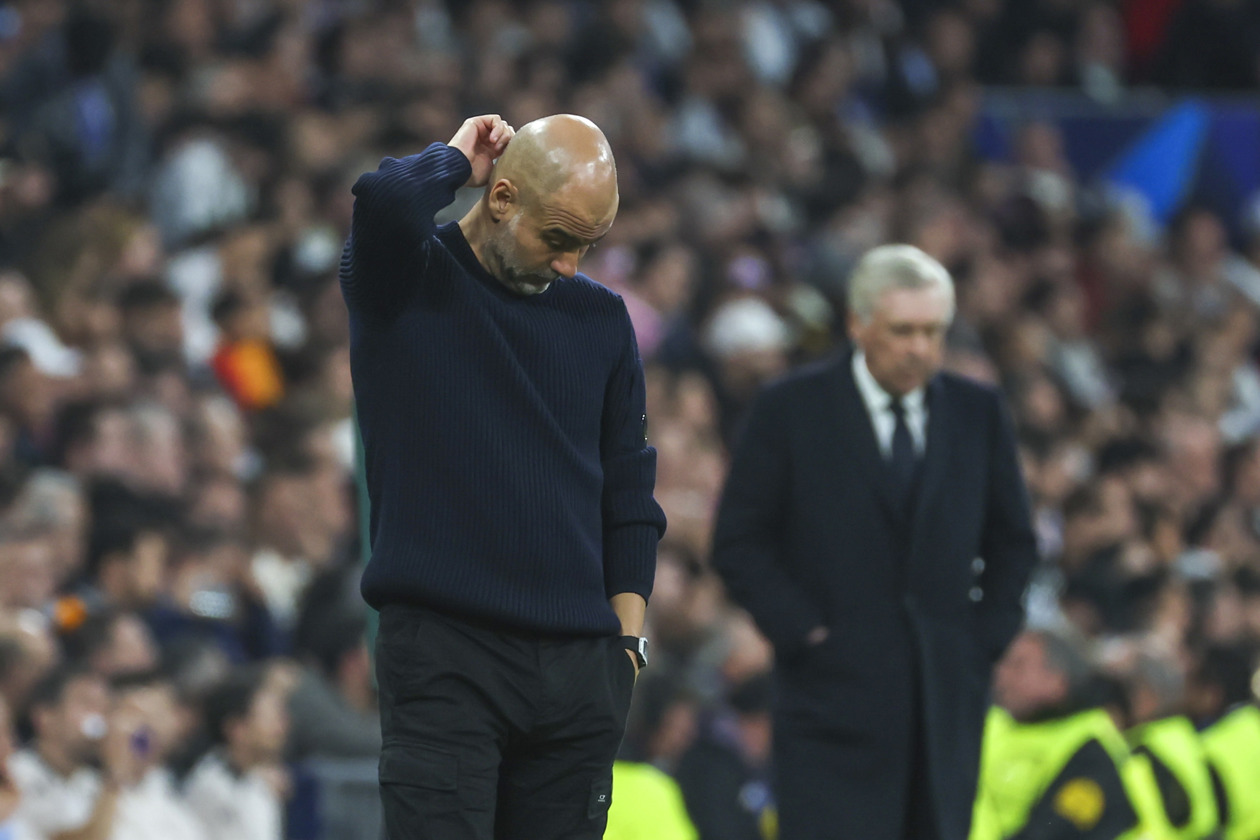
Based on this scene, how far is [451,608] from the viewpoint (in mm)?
3381

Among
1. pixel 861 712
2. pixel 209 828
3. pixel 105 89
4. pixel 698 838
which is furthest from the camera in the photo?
pixel 105 89

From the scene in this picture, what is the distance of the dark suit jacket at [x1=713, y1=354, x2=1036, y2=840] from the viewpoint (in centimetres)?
497

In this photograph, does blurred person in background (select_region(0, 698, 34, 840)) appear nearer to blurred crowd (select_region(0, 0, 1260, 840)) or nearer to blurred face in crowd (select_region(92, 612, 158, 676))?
blurred crowd (select_region(0, 0, 1260, 840))

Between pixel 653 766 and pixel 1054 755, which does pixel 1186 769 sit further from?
pixel 653 766

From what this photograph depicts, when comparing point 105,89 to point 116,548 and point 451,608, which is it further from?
point 451,608

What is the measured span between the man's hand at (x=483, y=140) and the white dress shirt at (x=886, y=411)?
1784mm

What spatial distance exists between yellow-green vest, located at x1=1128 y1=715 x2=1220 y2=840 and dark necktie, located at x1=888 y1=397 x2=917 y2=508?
221 cm

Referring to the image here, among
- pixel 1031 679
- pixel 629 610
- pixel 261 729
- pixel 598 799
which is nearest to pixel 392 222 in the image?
pixel 629 610

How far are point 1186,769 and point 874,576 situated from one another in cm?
234

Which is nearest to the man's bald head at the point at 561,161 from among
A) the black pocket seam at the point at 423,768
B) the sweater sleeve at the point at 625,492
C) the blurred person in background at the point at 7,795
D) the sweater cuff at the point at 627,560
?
the sweater sleeve at the point at 625,492

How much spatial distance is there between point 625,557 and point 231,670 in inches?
125

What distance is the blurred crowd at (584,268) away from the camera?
6.62 metres

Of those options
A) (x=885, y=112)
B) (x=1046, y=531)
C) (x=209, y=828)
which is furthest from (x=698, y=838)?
(x=885, y=112)

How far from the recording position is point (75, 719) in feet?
19.2
